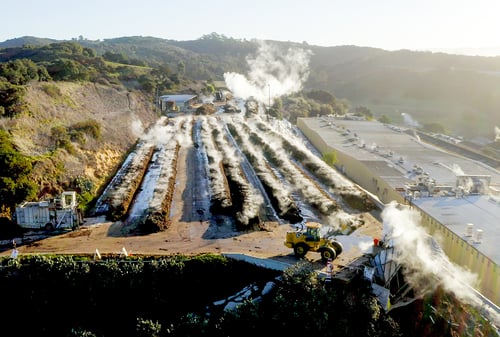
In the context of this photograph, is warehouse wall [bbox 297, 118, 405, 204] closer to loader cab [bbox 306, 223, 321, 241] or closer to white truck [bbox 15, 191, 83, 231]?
loader cab [bbox 306, 223, 321, 241]

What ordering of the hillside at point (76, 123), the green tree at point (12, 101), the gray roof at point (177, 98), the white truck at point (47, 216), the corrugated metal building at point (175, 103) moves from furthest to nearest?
the gray roof at point (177, 98), the corrugated metal building at point (175, 103), the green tree at point (12, 101), the hillside at point (76, 123), the white truck at point (47, 216)

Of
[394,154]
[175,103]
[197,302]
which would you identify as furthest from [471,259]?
[175,103]

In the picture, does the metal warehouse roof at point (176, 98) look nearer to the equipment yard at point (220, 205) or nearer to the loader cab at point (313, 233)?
the equipment yard at point (220, 205)

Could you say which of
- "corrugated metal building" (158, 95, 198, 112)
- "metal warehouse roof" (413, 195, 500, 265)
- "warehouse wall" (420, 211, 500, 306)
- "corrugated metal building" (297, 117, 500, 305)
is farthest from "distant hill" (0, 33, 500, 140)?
"warehouse wall" (420, 211, 500, 306)

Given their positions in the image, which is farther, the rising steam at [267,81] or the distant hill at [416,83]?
the distant hill at [416,83]

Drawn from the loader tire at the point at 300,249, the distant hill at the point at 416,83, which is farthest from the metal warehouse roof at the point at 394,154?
the distant hill at the point at 416,83

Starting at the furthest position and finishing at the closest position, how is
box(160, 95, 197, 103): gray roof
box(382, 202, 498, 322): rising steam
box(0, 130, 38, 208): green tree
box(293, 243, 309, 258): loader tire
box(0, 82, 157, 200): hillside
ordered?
box(160, 95, 197, 103): gray roof, box(0, 82, 157, 200): hillside, box(0, 130, 38, 208): green tree, box(293, 243, 309, 258): loader tire, box(382, 202, 498, 322): rising steam
